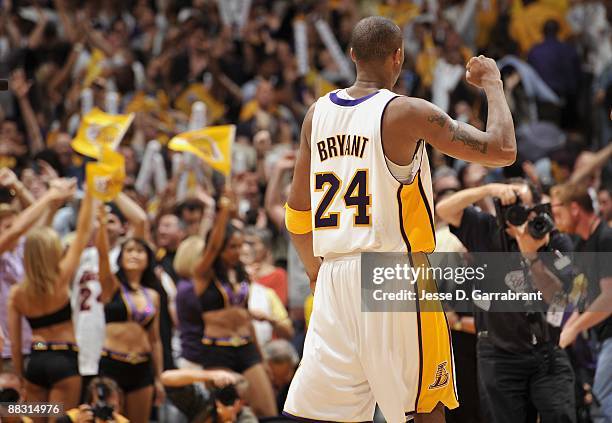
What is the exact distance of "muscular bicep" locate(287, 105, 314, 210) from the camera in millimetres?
5086

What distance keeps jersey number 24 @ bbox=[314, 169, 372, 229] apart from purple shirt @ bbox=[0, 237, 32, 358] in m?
4.31

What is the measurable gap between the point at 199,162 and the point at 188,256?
2.26 metres

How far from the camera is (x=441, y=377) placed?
484cm

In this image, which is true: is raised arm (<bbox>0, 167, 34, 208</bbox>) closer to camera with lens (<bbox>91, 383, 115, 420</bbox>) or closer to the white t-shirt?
the white t-shirt

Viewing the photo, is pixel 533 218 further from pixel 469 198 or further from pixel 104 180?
pixel 104 180

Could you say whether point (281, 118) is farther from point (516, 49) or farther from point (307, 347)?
point (307, 347)

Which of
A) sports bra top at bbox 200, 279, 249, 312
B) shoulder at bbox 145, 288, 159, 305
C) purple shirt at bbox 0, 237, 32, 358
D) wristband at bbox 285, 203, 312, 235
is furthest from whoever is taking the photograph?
sports bra top at bbox 200, 279, 249, 312

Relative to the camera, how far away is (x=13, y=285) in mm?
8586

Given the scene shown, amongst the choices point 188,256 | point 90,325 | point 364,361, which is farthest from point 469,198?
point 90,325

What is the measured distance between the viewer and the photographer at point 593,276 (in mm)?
6891

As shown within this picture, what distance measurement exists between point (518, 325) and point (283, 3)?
10.7m

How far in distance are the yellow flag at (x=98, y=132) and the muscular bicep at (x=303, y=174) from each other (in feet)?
14.2

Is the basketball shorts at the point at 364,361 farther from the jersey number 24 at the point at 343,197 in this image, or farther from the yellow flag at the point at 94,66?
the yellow flag at the point at 94,66

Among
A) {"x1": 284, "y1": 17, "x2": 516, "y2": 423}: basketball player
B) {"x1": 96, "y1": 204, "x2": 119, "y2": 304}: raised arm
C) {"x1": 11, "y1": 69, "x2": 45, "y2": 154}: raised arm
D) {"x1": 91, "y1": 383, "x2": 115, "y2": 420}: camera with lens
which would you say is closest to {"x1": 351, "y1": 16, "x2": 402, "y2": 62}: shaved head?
{"x1": 284, "y1": 17, "x2": 516, "y2": 423}: basketball player
